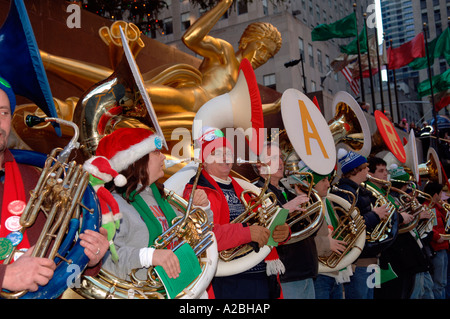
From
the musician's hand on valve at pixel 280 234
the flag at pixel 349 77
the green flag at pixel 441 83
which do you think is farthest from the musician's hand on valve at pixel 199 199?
the green flag at pixel 441 83

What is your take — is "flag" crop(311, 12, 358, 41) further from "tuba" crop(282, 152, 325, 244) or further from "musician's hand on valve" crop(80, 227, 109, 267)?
"musician's hand on valve" crop(80, 227, 109, 267)

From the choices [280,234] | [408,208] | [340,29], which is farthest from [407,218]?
[340,29]

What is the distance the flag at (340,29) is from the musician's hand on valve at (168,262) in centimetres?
1504

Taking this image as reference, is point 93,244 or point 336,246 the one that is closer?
point 93,244

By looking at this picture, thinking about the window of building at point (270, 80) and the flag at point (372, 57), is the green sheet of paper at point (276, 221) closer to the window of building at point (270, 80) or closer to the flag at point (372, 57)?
the flag at point (372, 57)

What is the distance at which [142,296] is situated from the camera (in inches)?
95.7

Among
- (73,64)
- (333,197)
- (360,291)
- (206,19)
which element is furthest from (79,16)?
(360,291)

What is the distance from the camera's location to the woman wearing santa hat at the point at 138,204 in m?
2.52

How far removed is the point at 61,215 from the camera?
6.81ft

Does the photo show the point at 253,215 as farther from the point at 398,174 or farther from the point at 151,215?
the point at 398,174

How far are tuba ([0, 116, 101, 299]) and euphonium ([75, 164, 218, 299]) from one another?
0.80 ft

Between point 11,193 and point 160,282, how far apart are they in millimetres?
862

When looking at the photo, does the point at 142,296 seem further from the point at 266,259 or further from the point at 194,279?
the point at 266,259

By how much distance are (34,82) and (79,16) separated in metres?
2.92
